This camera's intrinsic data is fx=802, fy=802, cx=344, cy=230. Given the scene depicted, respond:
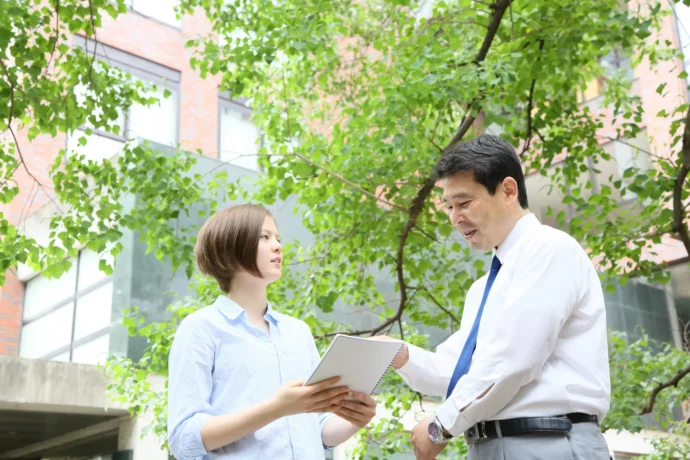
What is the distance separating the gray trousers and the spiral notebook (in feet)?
1.29

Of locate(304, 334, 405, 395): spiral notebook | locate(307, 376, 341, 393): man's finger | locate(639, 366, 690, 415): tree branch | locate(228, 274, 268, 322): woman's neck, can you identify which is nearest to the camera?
locate(304, 334, 405, 395): spiral notebook

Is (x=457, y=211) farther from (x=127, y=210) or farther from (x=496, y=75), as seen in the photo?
(x=127, y=210)

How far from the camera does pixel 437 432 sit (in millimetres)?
2334

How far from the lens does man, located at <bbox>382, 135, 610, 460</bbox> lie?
2.20 m

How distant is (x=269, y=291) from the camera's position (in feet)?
24.1

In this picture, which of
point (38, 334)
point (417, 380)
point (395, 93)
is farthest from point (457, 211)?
point (38, 334)

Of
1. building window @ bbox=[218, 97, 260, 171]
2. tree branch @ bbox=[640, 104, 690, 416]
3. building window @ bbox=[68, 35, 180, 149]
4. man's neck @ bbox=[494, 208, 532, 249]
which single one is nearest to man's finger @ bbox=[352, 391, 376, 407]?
man's neck @ bbox=[494, 208, 532, 249]

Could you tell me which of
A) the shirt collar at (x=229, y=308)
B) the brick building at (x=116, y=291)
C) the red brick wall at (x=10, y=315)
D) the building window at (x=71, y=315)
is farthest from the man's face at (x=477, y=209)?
the red brick wall at (x=10, y=315)

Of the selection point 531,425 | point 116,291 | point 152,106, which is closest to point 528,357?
point 531,425

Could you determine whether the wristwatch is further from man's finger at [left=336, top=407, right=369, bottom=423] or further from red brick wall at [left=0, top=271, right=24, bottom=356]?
red brick wall at [left=0, top=271, right=24, bottom=356]

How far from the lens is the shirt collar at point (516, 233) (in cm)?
251

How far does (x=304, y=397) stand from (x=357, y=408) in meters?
0.25

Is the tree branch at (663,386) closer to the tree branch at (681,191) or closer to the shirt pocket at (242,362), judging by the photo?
the tree branch at (681,191)

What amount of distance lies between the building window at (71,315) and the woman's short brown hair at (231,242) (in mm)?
7582
